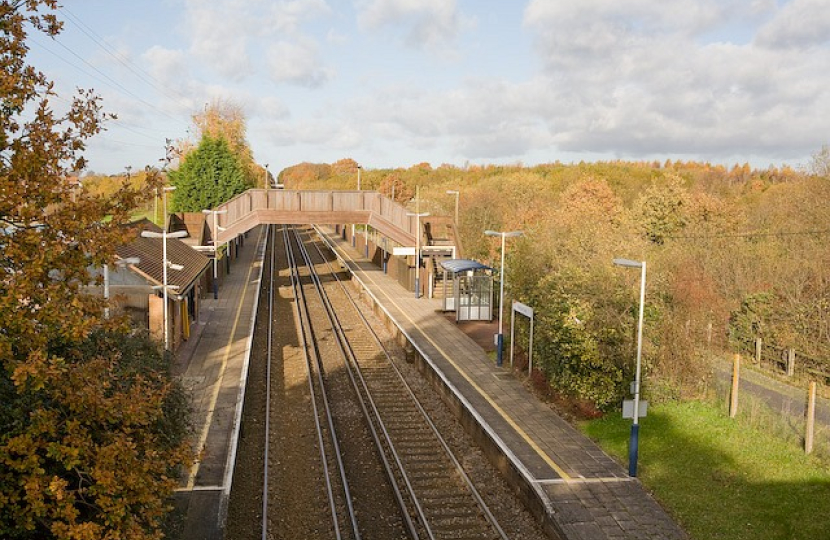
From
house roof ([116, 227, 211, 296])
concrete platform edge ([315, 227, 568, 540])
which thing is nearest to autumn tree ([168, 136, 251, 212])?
house roof ([116, 227, 211, 296])

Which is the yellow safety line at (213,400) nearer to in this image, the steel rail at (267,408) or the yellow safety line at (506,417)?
the steel rail at (267,408)

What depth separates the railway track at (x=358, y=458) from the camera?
12.5 m

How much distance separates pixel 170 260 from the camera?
26.7m

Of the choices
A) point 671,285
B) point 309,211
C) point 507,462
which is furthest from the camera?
point 309,211

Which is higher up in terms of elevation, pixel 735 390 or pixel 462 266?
pixel 462 266

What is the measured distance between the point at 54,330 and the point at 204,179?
5199cm

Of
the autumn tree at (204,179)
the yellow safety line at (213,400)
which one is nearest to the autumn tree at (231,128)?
the autumn tree at (204,179)

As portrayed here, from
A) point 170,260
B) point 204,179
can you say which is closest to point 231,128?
point 204,179

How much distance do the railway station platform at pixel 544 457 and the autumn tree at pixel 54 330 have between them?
304 inches

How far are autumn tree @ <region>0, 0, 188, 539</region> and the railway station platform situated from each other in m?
7.71

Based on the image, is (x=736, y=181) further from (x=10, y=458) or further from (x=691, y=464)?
(x=10, y=458)

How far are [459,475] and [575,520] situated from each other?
3.07 m

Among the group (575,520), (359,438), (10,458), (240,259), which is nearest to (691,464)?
(575,520)

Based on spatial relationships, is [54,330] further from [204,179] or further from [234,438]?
[204,179]
